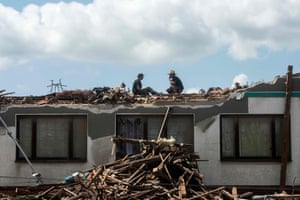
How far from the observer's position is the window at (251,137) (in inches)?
818

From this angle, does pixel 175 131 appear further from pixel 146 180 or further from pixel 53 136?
pixel 53 136

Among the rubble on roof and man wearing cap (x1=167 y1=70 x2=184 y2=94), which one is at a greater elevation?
man wearing cap (x1=167 y1=70 x2=184 y2=94)

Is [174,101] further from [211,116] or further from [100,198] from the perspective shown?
[100,198]

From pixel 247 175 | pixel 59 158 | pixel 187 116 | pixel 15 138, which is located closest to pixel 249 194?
pixel 247 175

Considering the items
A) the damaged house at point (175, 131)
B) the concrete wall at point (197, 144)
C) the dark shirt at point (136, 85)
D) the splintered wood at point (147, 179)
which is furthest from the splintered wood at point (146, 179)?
the dark shirt at point (136, 85)

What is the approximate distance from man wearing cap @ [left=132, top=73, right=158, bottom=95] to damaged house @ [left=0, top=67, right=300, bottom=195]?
18.7 inches

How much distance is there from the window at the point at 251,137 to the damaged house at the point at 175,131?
0.03m

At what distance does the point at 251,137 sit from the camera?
20.9 m

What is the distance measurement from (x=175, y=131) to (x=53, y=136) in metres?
4.05

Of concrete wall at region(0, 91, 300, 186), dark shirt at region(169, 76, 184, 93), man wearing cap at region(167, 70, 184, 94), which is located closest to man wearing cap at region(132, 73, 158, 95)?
man wearing cap at region(167, 70, 184, 94)

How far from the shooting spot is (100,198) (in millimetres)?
17422

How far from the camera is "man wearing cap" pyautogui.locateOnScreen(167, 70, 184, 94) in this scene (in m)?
21.7

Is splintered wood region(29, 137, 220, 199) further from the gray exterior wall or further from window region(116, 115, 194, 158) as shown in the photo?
window region(116, 115, 194, 158)

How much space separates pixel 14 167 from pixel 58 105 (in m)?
2.48
